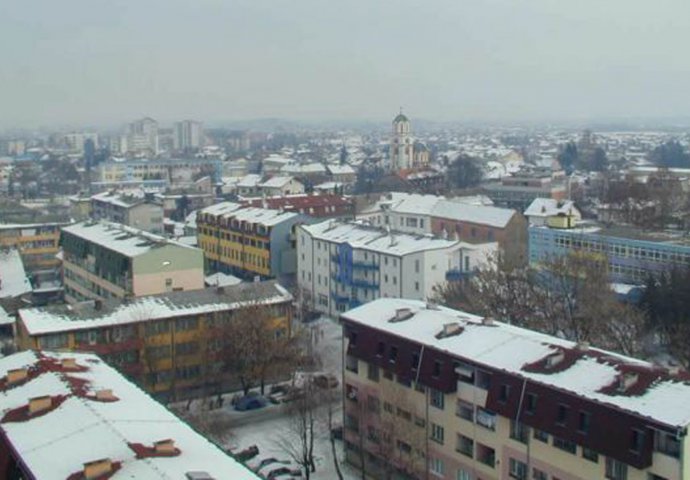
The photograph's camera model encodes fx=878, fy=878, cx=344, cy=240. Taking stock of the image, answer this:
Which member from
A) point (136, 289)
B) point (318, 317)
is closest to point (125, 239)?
point (136, 289)

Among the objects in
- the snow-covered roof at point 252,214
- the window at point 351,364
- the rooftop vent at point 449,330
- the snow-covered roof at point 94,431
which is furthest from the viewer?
the snow-covered roof at point 252,214

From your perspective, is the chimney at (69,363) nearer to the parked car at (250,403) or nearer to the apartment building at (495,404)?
the apartment building at (495,404)

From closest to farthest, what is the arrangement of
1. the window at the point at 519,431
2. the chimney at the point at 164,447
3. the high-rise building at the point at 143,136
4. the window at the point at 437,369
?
1. the chimney at the point at 164,447
2. the window at the point at 519,431
3. the window at the point at 437,369
4. the high-rise building at the point at 143,136

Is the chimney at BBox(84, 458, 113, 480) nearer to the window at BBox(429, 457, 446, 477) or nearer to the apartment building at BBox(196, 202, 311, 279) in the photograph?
the window at BBox(429, 457, 446, 477)

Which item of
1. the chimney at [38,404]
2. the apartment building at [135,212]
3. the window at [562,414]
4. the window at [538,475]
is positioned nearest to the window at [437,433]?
the window at [538,475]

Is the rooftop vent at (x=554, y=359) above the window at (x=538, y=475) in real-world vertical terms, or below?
above

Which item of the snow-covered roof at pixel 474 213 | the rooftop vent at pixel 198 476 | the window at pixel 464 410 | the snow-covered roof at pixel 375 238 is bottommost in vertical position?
the window at pixel 464 410

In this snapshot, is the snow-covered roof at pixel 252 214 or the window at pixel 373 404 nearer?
the window at pixel 373 404
